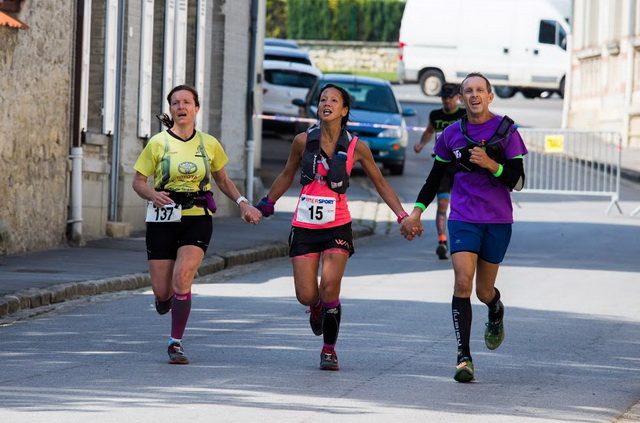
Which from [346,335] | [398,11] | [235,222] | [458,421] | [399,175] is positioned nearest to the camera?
[458,421]

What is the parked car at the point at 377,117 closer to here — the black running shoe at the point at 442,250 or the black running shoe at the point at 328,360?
the black running shoe at the point at 442,250

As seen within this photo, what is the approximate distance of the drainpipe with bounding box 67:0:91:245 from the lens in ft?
58.9

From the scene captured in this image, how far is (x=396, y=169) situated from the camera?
30031 mm

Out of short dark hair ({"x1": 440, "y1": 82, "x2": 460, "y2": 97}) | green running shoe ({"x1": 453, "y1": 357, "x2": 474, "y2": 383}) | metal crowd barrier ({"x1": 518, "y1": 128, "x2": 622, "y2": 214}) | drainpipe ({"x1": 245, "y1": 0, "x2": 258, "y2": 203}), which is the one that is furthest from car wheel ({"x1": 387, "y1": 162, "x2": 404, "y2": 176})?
green running shoe ({"x1": 453, "y1": 357, "x2": 474, "y2": 383})

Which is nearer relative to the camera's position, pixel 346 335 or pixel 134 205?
pixel 346 335

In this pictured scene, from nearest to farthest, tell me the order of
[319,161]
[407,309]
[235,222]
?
[319,161] < [407,309] < [235,222]

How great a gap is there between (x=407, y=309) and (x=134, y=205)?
7877 mm

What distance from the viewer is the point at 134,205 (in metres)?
20.1

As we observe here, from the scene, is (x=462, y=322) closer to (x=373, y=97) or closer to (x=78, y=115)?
(x=78, y=115)

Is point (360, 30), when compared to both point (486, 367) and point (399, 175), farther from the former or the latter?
point (486, 367)

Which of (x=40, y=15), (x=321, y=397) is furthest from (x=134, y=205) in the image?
(x=321, y=397)

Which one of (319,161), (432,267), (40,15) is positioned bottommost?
(432,267)

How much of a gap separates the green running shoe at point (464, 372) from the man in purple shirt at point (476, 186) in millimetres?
147

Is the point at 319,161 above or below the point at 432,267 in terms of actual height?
above
